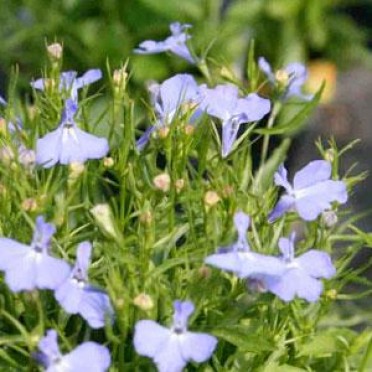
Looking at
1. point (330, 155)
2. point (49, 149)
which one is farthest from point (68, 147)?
point (330, 155)

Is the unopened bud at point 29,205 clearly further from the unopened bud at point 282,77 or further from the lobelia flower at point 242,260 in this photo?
the unopened bud at point 282,77

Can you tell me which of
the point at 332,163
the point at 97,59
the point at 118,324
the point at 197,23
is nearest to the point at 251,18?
the point at 197,23

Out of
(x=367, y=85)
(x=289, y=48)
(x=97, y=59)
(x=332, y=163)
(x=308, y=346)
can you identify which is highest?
(x=332, y=163)

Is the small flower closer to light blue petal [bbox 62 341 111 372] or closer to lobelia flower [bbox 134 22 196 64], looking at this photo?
light blue petal [bbox 62 341 111 372]

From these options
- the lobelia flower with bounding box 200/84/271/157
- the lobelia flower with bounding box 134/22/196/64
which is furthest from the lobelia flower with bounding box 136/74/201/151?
the lobelia flower with bounding box 134/22/196/64

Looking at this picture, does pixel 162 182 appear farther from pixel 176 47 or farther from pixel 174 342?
pixel 176 47

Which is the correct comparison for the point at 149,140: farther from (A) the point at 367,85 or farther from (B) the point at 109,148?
(A) the point at 367,85

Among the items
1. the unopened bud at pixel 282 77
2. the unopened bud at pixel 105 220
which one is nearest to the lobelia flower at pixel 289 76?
the unopened bud at pixel 282 77
